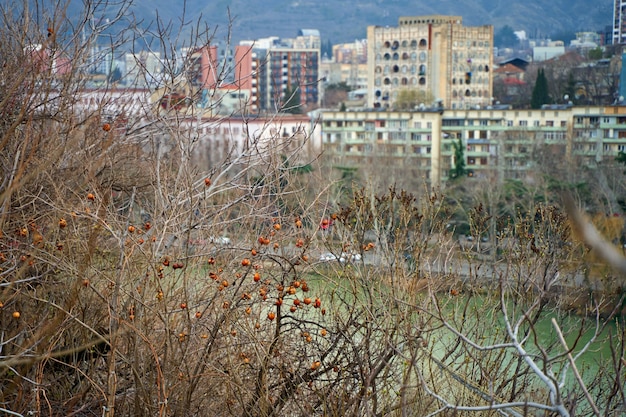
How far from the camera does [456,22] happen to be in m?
35.4

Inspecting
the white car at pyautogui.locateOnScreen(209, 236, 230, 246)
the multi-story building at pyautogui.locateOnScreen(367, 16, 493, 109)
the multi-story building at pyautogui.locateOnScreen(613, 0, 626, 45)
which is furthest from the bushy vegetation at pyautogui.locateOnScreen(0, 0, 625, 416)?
the multi-story building at pyautogui.locateOnScreen(613, 0, 626, 45)

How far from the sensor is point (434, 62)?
33.4 metres

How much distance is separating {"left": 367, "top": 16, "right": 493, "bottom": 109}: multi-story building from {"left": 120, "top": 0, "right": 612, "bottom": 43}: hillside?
207ft

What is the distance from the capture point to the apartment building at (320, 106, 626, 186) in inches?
813

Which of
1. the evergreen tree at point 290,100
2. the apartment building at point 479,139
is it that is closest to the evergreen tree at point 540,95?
the apartment building at point 479,139

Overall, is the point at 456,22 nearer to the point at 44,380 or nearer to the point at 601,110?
the point at 601,110

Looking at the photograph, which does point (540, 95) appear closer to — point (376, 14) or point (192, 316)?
point (192, 316)

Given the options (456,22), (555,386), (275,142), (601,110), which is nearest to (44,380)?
(275,142)

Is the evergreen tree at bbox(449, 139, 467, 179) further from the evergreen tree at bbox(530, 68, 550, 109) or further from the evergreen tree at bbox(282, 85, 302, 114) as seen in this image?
the evergreen tree at bbox(530, 68, 550, 109)

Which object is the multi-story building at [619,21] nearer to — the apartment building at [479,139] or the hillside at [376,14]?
the apartment building at [479,139]

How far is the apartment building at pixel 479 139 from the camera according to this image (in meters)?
20.6

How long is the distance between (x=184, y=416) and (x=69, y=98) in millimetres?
1950

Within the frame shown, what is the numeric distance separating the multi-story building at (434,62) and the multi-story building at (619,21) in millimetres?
18691

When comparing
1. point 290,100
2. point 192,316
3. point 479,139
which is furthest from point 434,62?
point 192,316
